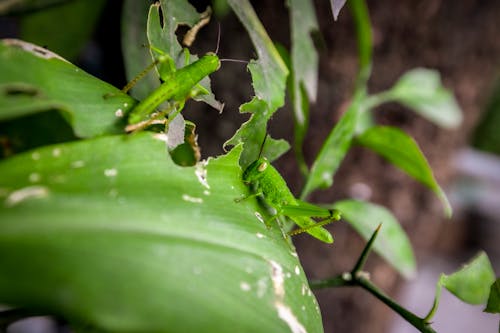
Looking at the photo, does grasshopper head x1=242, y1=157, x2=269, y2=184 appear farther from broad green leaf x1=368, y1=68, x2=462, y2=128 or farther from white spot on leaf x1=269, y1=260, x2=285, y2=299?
broad green leaf x1=368, y1=68, x2=462, y2=128

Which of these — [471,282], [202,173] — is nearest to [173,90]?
[202,173]

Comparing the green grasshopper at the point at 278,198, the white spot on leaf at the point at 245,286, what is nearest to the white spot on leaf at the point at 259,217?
the green grasshopper at the point at 278,198

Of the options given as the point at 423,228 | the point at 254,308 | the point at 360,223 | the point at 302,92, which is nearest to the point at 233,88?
the point at 302,92

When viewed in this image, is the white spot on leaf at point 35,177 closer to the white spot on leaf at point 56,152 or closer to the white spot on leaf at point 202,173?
the white spot on leaf at point 56,152

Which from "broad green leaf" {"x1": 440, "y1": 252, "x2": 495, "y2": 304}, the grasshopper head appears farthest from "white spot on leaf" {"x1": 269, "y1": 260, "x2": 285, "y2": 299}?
"broad green leaf" {"x1": 440, "y1": 252, "x2": 495, "y2": 304}

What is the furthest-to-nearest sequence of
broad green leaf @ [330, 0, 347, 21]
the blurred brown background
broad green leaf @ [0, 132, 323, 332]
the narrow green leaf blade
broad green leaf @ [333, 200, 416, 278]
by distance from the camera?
the blurred brown background, broad green leaf @ [333, 200, 416, 278], the narrow green leaf blade, broad green leaf @ [330, 0, 347, 21], broad green leaf @ [0, 132, 323, 332]

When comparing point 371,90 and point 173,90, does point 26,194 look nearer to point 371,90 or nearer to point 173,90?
point 173,90

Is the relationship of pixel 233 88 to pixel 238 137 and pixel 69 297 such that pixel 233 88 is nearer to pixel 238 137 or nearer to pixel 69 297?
pixel 238 137
